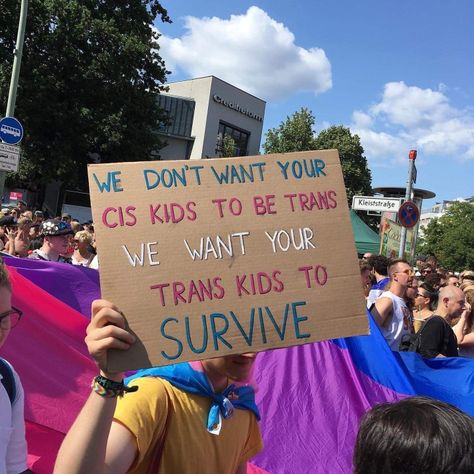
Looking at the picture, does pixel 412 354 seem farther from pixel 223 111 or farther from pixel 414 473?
pixel 223 111

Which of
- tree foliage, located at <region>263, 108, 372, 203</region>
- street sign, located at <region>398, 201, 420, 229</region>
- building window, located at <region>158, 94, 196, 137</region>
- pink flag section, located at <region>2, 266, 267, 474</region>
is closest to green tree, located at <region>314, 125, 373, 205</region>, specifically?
tree foliage, located at <region>263, 108, 372, 203</region>

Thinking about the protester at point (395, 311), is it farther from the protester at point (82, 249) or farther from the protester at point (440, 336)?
the protester at point (82, 249)

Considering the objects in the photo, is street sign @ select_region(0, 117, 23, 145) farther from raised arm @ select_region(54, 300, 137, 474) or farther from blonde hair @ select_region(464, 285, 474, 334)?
raised arm @ select_region(54, 300, 137, 474)

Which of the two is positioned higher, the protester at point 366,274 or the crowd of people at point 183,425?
the protester at point 366,274

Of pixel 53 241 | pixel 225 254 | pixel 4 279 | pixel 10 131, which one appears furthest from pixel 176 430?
pixel 10 131

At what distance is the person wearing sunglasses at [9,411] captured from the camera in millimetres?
1593

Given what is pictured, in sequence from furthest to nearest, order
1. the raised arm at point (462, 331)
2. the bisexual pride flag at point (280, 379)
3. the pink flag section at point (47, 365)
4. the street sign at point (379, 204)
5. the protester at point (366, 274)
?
the street sign at point (379, 204) < the protester at point (366, 274) < the raised arm at point (462, 331) < the bisexual pride flag at point (280, 379) < the pink flag section at point (47, 365)

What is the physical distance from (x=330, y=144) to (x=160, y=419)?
111ft

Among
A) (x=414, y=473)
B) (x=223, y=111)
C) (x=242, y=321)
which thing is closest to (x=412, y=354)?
(x=242, y=321)

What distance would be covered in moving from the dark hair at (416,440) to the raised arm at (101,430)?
598mm

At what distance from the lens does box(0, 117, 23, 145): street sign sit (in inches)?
351

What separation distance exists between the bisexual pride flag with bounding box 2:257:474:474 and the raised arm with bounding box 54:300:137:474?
1.47 meters

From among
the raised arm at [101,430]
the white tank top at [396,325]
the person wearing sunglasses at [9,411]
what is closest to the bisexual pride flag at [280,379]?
the white tank top at [396,325]

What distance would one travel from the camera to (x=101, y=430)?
1.23 m
